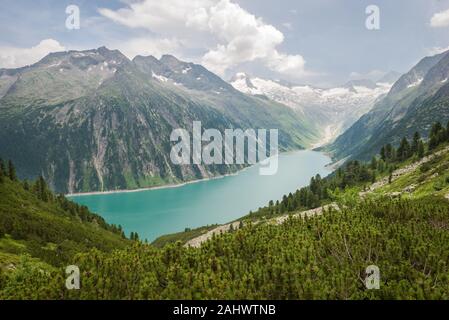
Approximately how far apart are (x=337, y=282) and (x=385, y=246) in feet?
18.6

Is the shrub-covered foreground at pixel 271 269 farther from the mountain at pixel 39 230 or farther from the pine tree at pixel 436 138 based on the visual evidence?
the pine tree at pixel 436 138

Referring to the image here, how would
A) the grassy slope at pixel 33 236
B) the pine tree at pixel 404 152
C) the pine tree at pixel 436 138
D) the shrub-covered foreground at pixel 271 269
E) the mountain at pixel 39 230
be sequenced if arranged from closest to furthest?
the shrub-covered foreground at pixel 271 269
the mountain at pixel 39 230
the grassy slope at pixel 33 236
the pine tree at pixel 436 138
the pine tree at pixel 404 152

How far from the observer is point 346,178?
130125 millimetres

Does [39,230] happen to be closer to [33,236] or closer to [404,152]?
[33,236]

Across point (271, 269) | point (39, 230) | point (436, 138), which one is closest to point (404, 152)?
point (436, 138)

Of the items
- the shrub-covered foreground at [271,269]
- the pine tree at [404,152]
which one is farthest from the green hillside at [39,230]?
the pine tree at [404,152]

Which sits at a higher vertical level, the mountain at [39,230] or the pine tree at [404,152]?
the pine tree at [404,152]

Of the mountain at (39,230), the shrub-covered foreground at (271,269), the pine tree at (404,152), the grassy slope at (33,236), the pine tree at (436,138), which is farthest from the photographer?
the pine tree at (404,152)

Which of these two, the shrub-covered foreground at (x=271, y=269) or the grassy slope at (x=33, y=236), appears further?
the grassy slope at (x=33, y=236)

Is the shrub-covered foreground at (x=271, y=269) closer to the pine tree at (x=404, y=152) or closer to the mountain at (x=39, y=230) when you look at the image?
the mountain at (x=39, y=230)

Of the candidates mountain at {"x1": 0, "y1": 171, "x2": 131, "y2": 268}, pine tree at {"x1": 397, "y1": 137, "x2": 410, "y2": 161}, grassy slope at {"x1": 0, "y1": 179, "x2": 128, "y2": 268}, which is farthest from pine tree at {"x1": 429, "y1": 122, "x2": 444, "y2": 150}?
grassy slope at {"x1": 0, "y1": 179, "x2": 128, "y2": 268}
